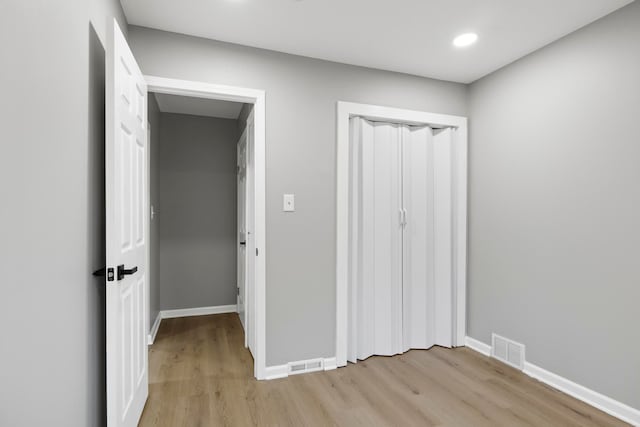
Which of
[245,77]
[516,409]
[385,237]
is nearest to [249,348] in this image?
[385,237]

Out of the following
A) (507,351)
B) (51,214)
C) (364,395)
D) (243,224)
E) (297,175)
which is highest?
(297,175)

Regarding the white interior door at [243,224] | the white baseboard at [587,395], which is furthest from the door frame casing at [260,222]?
the white baseboard at [587,395]

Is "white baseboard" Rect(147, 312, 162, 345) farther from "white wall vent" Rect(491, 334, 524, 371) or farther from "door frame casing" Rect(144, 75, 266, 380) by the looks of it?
"white wall vent" Rect(491, 334, 524, 371)

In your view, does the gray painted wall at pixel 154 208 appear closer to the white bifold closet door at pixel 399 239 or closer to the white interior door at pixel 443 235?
the white bifold closet door at pixel 399 239

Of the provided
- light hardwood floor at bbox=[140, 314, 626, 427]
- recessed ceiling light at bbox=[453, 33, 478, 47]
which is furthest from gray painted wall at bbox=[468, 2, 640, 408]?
recessed ceiling light at bbox=[453, 33, 478, 47]

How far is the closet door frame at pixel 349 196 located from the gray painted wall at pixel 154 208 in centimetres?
189

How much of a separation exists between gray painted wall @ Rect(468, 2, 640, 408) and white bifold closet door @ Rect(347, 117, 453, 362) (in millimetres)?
334

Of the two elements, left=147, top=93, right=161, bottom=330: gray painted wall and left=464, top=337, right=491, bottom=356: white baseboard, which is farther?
left=147, top=93, right=161, bottom=330: gray painted wall

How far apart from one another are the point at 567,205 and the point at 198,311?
4.00m

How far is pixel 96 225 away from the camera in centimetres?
158

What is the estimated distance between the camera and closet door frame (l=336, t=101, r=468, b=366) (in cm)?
277

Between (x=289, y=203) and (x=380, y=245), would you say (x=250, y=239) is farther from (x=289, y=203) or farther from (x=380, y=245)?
(x=380, y=245)

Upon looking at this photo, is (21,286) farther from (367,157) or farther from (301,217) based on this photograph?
(367,157)

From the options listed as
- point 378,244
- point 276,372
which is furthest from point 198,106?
point 276,372
